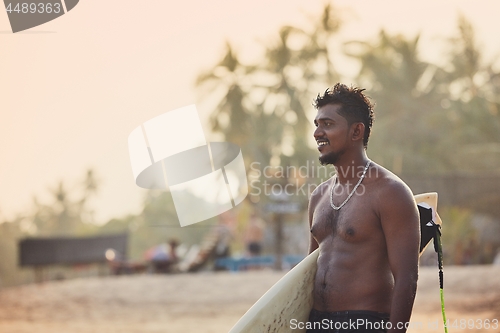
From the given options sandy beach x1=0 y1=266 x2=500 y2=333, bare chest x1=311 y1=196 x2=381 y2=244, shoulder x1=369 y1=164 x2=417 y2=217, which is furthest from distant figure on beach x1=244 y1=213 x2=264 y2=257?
shoulder x1=369 y1=164 x2=417 y2=217

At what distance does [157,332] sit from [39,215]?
50946 mm

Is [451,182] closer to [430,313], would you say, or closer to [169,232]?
[430,313]

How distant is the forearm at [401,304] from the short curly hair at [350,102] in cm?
70

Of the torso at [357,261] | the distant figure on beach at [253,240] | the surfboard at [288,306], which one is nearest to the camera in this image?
the torso at [357,261]

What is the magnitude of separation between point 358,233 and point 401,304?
0.35 m

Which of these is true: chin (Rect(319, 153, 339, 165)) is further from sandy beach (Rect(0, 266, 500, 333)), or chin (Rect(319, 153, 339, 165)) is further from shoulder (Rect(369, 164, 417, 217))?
sandy beach (Rect(0, 266, 500, 333))

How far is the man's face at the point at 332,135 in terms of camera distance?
119 inches


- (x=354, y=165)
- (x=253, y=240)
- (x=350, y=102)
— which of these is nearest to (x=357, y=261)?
(x=354, y=165)

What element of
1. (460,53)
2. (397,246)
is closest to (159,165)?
(397,246)

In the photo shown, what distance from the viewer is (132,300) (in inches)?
531

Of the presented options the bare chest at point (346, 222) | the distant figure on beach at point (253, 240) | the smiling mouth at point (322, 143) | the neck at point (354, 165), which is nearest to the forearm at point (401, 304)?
the bare chest at point (346, 222)

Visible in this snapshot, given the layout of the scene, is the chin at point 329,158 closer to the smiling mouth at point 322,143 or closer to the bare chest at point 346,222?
the smiling mouth at point 322,143

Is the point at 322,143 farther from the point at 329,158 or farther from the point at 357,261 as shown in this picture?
the point at 357,261

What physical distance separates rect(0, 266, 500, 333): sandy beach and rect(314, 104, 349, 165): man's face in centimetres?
609
